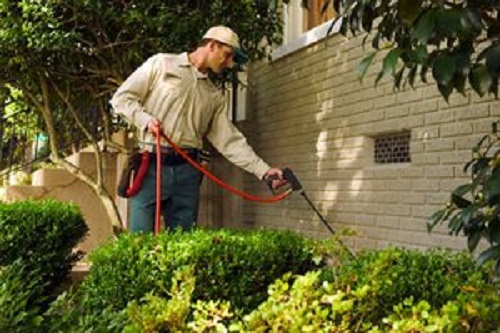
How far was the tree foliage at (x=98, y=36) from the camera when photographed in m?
5.93

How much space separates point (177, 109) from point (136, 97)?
30cm

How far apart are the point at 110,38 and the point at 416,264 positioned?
4.29 meters

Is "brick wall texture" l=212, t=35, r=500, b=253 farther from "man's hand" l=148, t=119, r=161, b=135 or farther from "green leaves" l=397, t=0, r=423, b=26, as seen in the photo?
"green leaves" l=397, t=0, r=423, b=26

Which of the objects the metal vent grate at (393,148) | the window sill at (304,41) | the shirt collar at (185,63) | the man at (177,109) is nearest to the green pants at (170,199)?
the man at (177,109)

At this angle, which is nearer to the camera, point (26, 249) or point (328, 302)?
point (328, 302)

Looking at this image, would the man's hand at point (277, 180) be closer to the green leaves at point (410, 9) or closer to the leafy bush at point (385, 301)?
the leafy bush at point (385, 301)

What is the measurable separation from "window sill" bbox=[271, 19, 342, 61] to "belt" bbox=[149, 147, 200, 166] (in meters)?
1.71

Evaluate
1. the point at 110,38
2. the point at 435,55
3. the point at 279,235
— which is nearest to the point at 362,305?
the point at 435,55

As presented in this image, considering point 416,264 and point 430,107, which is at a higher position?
point 430,107

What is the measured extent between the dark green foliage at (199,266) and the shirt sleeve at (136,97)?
113cm

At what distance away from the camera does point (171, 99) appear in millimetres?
5082

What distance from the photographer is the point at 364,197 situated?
566cm

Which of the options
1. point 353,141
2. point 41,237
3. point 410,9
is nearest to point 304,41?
point 353,141

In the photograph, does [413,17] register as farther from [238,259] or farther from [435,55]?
[238,259]
